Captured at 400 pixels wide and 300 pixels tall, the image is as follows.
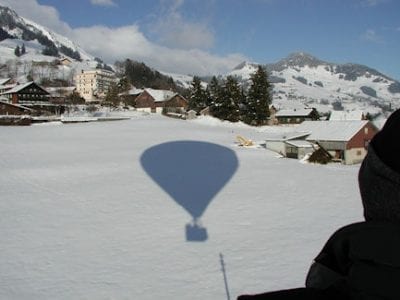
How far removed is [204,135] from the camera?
5409 cm

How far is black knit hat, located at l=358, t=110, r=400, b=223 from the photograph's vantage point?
1.40 meters

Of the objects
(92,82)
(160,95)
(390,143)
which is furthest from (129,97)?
(390,143)

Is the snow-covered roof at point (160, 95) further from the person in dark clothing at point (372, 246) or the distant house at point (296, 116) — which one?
the person in dark clothing at point (372, 246)

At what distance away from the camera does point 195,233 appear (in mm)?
19438

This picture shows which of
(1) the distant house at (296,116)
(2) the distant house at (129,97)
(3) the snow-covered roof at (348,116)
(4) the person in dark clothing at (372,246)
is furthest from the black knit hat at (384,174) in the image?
(2) the distant house at (129,97)

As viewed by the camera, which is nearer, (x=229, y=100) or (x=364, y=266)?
(x=364, y=266)

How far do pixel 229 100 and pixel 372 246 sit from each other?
70334mm

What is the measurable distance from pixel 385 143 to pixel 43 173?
109 feet

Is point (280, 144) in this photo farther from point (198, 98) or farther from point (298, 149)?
point (198, 98)

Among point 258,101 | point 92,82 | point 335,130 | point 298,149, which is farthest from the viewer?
point 92,82

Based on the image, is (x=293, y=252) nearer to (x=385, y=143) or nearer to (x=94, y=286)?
(x=94, y=286)

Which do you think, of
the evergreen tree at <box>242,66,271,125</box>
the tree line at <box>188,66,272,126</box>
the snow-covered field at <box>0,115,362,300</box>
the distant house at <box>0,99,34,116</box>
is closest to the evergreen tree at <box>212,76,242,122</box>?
the tree line at <box>188,66,272,126</box>

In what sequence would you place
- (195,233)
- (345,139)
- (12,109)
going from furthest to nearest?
(12,109), (345,139), (195,233)

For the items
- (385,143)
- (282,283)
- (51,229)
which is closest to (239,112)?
(51,229)
